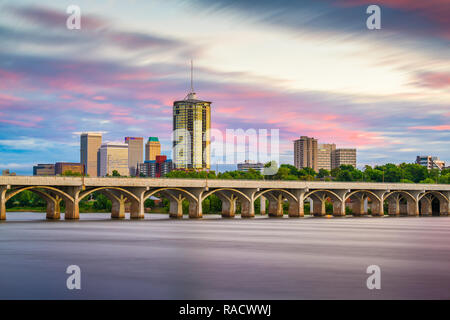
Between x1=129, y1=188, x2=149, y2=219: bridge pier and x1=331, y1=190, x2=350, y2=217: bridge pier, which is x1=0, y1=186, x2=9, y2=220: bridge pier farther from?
x1=331, y1=190, x2=350, y2=217: bridge pier

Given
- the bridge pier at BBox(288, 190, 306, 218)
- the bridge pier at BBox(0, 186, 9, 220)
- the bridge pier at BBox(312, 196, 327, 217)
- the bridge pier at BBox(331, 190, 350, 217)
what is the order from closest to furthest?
the bridge pier at BBox(0, 186, 9, 220), the bridge pier at BBox(288, 190, 306, 218), the bridge pier at BBox(331, 190, 350, 217), the bridge pier at BBox(312, 196, 327, 217)

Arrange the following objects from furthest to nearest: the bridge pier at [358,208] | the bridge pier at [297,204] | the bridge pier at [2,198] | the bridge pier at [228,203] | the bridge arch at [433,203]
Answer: the bridge arch at [433,203], the bridge pier at [358,208], the bridge pier at [297,204], the bridge pier at [228,203], the bridge pier at [2,198]

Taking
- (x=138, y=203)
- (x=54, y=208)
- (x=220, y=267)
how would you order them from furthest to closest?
(x=138, y=203) < (x=54, y=208) < (x=220, y=267)

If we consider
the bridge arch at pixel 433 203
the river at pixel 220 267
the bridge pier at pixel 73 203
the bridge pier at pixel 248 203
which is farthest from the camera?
the bridge arch at pixel 433 203

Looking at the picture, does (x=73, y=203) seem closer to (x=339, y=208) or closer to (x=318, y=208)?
(x=318, y=208)

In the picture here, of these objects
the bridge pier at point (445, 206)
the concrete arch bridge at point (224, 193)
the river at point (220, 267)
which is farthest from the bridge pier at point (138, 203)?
the bridge pier at point (445, 206)

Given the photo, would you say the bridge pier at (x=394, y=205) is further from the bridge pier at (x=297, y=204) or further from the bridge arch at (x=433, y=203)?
the bridge pier at (x=297, y=204)

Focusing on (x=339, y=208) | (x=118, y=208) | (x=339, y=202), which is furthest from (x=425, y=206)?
(x=118, y=208)

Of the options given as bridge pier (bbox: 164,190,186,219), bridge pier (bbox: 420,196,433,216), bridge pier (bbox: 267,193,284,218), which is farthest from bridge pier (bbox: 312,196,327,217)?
bridge pier (bbox: 164,190,186,219)

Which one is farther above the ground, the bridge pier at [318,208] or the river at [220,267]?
the river at [220,267]

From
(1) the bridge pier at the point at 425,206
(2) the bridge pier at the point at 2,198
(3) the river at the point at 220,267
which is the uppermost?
(2) the bridge pier at the point at 2,198

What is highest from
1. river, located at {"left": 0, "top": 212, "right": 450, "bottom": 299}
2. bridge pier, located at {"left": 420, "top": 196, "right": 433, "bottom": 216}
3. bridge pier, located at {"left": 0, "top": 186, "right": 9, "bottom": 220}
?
bridge pier, located at {"left": 0, "top": 186, "right": 9, "bottom": 220}
